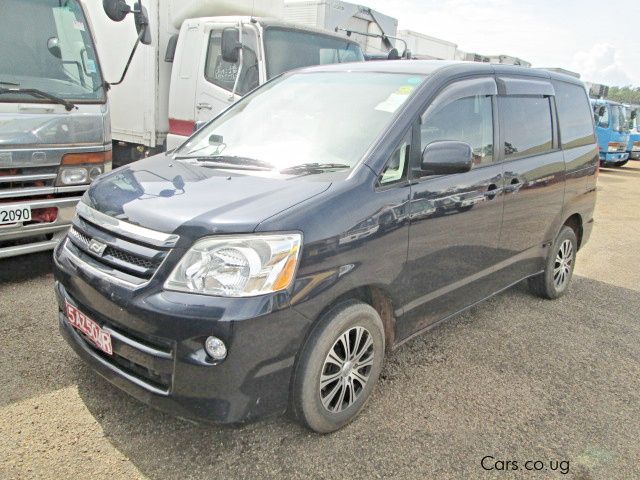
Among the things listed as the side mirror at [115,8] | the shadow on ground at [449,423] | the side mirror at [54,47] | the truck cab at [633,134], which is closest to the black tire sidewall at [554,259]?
the shadow on ground at [449,423]

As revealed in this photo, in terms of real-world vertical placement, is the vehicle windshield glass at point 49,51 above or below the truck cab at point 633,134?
above

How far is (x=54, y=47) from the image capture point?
4.53 m

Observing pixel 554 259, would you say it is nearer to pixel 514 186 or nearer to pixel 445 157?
pixel 514 186

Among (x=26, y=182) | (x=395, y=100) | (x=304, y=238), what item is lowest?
(x=26, y=182)

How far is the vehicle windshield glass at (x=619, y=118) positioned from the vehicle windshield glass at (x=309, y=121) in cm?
1839

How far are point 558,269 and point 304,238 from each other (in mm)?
3305

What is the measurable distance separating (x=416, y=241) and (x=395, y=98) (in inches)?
32.8

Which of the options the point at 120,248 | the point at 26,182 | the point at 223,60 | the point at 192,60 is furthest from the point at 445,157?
the point at 192,60

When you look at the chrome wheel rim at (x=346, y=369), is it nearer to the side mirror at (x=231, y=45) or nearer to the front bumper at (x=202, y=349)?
the front bumper at (x=202, y=349)

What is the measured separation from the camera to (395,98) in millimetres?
2977

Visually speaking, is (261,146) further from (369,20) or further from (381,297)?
(369,20)

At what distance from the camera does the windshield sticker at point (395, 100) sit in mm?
2912

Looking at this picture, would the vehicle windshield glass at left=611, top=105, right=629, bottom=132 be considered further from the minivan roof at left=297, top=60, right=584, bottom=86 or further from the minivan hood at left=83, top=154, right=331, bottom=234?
the minivan hood at left=83, top=154, right=331, bottom=234

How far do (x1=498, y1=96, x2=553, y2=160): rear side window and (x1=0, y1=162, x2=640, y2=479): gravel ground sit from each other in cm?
139
